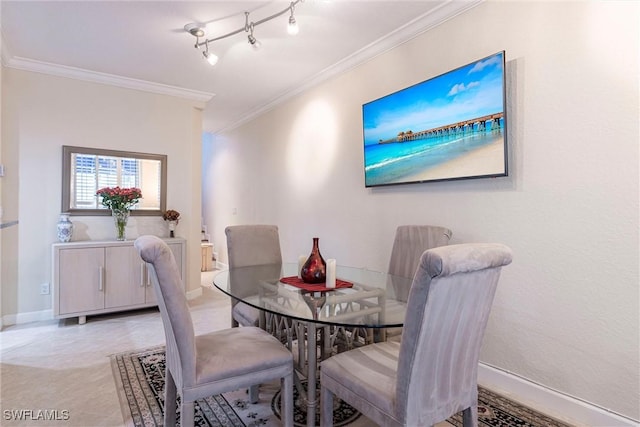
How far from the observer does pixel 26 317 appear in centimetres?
341

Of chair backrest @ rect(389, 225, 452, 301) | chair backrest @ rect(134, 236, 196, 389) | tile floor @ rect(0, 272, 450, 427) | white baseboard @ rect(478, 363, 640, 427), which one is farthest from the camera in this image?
chair backrest @ rect(389, 225, 452, 301)

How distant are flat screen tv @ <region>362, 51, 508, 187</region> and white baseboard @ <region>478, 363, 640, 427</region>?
1253 millimetres

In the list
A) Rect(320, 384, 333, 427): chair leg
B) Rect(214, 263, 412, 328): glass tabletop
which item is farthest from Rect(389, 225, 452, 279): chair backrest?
Rect(320, 384, 333, 427): chair leg

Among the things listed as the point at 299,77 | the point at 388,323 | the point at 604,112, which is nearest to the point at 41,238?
the point at 299,77

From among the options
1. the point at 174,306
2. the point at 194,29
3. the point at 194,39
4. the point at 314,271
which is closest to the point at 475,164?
the point at 314,271

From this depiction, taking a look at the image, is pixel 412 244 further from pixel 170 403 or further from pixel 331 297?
pixel 170 403

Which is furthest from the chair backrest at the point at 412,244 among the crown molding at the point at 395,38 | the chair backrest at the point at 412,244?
the crown molding at the point at 395,38

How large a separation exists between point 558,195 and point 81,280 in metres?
3.92

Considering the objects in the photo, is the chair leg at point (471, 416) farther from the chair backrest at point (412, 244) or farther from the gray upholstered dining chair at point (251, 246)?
the gray upholstered dining chair at point (251, 246)

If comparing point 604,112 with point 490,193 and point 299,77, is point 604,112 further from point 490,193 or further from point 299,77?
point 299,77

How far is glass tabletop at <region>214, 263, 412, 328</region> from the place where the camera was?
1.51 metres

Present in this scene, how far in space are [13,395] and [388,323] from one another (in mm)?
2258

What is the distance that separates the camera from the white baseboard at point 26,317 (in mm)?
3317

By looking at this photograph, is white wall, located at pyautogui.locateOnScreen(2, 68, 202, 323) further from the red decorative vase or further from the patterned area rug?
the red decorative vase
